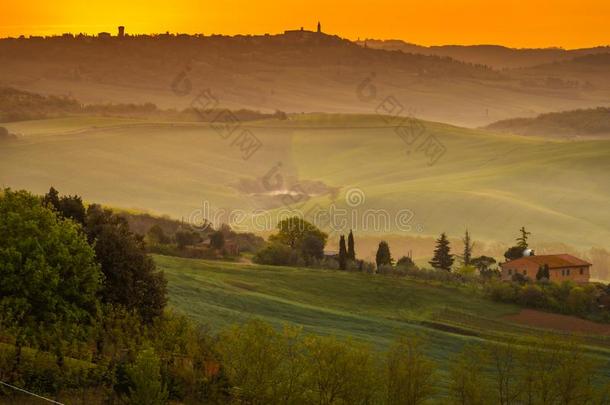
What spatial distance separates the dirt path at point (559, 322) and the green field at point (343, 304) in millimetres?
1182

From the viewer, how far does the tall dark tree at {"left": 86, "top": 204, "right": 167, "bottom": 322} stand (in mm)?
49312

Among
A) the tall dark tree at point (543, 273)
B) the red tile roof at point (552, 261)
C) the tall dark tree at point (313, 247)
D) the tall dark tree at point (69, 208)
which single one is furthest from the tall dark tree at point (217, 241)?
the tall dark tree at point (69, 208)

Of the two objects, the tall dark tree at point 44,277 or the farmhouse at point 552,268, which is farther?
the farmhouse at point 552,268

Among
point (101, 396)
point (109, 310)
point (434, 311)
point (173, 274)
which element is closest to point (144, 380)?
point (101, 396)

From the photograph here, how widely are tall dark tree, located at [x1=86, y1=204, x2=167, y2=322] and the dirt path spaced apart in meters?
32.0

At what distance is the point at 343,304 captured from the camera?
243ft

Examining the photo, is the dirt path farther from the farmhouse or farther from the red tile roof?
the red tile roof

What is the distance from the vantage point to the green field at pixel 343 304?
6181cm

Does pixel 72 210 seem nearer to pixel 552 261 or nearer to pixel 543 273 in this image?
pixel 543 273

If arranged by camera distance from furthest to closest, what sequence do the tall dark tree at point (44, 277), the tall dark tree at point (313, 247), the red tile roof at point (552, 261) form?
the red tile roof at point (552, 261) → the tall dark tree at point (313, 247) → the tall dark tree at point (44, 277)

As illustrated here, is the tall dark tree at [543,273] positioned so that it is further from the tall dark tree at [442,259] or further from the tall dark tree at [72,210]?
the tall dark tree at [72,210]

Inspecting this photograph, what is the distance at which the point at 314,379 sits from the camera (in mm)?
40719

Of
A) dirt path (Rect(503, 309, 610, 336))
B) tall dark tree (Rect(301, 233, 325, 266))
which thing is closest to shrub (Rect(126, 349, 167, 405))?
dirt path (Rect(503, 309, 610, 336))

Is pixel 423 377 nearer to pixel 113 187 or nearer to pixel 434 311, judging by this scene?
pixel 434 311
